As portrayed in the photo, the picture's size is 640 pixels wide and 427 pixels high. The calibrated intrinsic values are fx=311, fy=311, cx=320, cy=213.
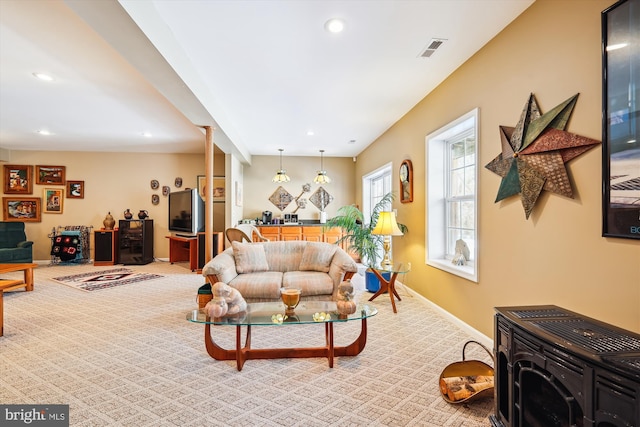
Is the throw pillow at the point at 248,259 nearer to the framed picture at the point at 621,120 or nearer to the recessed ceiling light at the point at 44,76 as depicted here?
the recessed ceiling light at the point at 44,76

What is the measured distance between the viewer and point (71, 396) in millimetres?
1979

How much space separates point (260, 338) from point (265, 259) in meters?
1.03

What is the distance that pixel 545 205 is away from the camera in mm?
2115

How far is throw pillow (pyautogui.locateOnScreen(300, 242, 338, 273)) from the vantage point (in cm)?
362

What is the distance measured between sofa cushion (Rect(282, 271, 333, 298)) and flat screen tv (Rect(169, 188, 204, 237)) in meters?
3.95

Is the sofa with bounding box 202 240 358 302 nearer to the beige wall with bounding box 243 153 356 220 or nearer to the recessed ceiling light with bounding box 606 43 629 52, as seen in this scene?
the recessed ceiling light with bounding box 606 43 629 52

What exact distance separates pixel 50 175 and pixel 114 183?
144 cm

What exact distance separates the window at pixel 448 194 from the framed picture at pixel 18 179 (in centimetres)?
899

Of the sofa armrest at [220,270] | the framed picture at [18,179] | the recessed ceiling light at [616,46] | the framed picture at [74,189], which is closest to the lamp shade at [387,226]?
the sofa armrest at [220,270]

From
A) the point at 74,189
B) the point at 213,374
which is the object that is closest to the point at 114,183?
the point at 74,189

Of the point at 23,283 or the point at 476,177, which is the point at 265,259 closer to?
the point at 476,177

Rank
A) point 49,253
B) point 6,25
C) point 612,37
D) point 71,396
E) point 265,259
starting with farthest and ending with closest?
point 49,253 < point 265,259 < point 6,25 < point 71,396 < point 612,37

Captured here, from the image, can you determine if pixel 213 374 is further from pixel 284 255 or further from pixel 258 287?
pixel 284 255

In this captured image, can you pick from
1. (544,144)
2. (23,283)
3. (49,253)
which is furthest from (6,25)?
(49,253)
